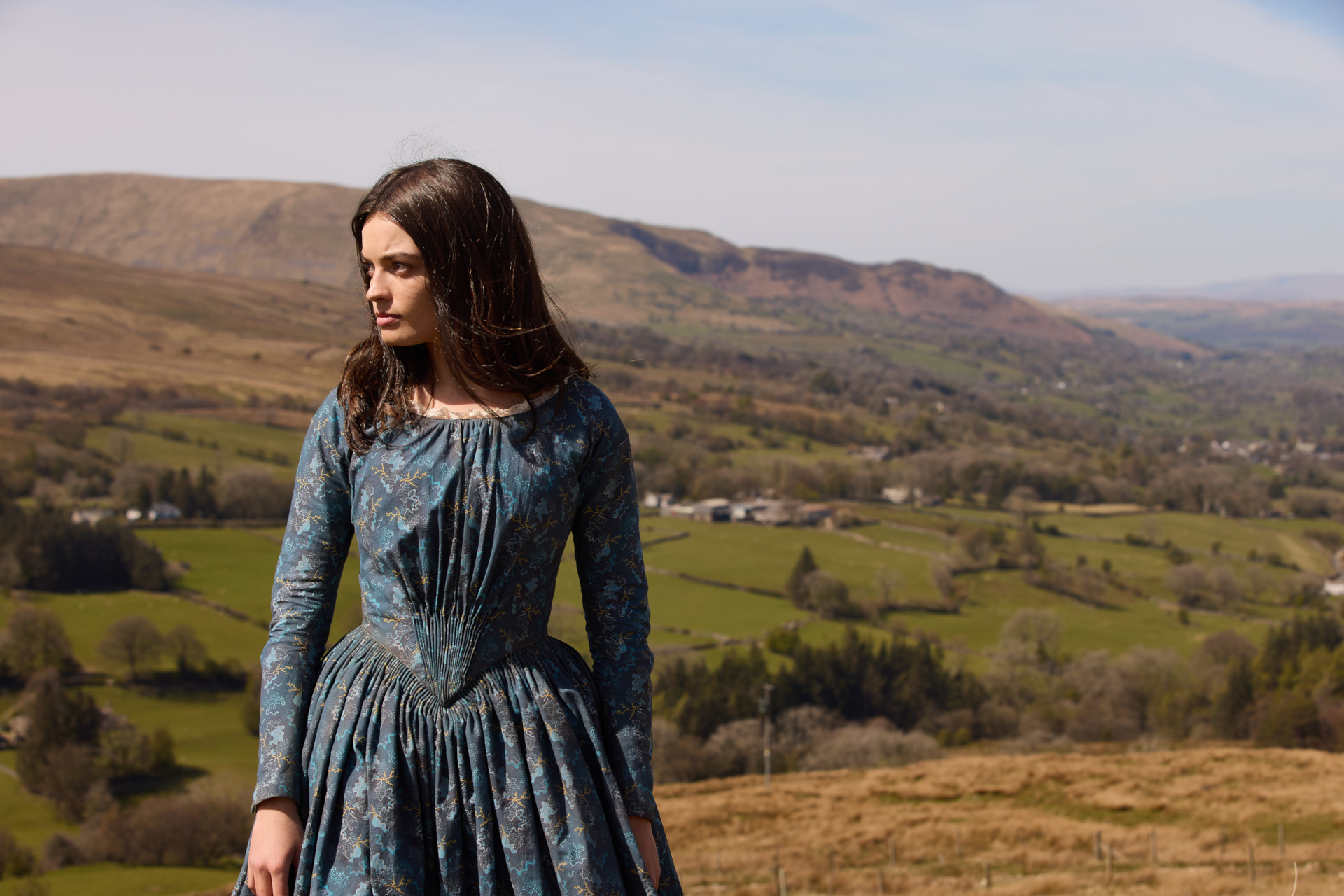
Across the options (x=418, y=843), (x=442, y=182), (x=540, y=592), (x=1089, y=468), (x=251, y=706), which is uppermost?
(x=442, y=182)

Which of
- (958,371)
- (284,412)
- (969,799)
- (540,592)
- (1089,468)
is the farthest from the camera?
(958,371)

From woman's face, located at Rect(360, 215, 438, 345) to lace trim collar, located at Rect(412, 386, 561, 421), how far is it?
16 centimetres

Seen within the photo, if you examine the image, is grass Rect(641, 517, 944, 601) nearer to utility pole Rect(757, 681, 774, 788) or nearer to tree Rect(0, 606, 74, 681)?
utility pole Rect(757, 681, 774, 788)

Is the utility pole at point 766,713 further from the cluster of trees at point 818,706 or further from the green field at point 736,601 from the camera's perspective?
the green field at point 736,601

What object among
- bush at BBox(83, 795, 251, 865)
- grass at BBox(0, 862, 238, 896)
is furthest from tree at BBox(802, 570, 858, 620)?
grass at BBox(0, 862, 238, 896)

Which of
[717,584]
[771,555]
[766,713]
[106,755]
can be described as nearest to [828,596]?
[717,584]

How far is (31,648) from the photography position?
51.1 metres

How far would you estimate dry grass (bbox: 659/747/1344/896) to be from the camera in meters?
11.1

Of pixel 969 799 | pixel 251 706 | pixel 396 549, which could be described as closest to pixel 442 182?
pixel 396 549

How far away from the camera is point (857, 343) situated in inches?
7736

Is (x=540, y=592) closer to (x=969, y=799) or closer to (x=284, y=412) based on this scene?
(x=969, y=799)

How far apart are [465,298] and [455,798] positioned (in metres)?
1.02

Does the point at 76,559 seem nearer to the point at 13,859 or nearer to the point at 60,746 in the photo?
the point at 60,746

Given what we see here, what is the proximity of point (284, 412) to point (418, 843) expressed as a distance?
99524 mm
